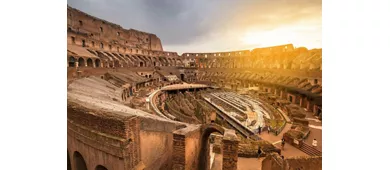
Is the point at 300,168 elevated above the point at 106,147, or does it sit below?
below

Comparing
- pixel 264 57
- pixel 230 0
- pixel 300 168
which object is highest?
pixel 230 0

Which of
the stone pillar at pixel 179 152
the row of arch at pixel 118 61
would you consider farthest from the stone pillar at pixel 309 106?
the row of arch at pixel 118 61

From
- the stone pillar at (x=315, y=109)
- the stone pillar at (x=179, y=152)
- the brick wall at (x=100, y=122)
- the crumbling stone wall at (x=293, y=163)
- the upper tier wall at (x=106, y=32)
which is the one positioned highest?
the upper tier wall at (x=106, y=32)

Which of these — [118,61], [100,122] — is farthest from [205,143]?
[118,61]

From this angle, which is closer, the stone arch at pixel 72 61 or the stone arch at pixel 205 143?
the stone arch at pixel 205 143

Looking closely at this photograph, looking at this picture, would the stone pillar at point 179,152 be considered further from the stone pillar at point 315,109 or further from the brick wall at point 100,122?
the stone pillar at point 315,109

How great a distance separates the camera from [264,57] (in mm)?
3688

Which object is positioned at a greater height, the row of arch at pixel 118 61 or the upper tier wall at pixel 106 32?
the upper tier wall at pixel 106 32

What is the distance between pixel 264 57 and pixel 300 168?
103 inches

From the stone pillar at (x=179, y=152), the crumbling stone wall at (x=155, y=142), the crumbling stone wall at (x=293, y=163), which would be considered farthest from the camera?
the crumbling stone wall at (x=293, y=163)

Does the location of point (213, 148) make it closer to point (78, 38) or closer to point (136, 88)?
point (136, 88)

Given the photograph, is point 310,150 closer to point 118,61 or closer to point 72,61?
point 72,61
